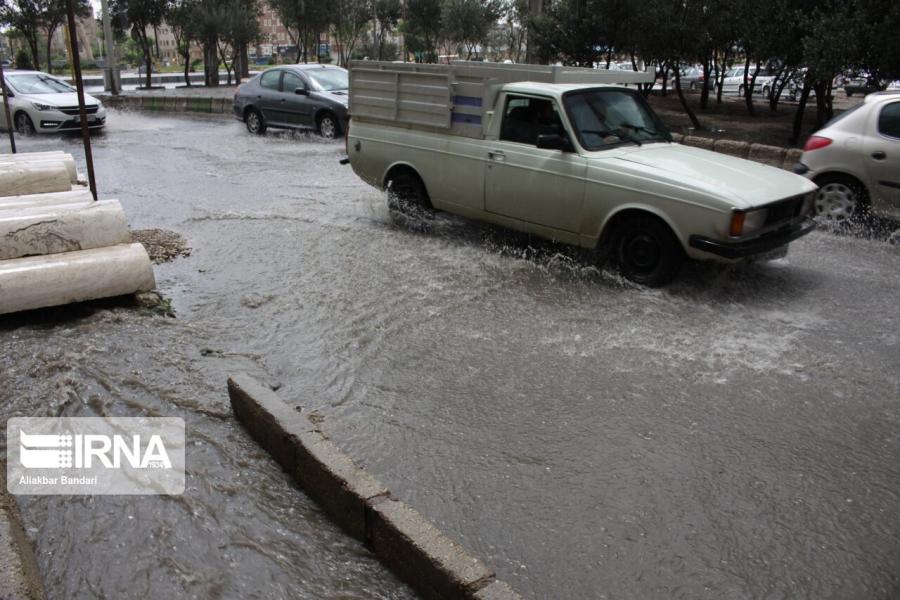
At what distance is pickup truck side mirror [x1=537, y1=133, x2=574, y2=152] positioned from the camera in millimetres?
6922

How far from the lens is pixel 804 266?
7535 mm

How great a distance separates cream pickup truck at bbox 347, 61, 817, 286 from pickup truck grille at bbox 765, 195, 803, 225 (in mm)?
12

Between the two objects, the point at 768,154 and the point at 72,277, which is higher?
the point at 768,154

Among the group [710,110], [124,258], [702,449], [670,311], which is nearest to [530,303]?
[670,311]

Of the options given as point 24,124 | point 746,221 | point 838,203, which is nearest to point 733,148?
point 838,203

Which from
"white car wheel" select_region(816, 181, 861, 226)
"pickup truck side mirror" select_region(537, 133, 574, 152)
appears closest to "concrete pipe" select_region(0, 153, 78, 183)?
"pickup truck side mirror" select_region(537, 133, 574, 152)

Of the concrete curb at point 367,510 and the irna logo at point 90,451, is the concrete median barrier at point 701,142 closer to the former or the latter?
the concrete curb at point 367,510

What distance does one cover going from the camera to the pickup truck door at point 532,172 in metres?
6.97

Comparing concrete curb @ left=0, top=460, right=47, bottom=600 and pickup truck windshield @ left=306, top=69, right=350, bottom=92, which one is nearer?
concrete curb @ left=0, top=460, right=47, bottom=600

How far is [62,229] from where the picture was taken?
5996mm

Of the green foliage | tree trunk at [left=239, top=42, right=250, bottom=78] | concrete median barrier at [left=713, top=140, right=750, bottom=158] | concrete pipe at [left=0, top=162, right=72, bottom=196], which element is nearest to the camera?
concrete pipe at [left=0, top=162, right=72, bottom=196]

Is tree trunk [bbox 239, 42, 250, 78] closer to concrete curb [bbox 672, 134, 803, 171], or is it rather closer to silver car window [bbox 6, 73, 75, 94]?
silver car window [bbox 6, 73, 75, 94]

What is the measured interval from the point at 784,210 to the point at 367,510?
4.86 m

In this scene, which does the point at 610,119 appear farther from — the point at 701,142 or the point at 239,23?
the point at 239,23
